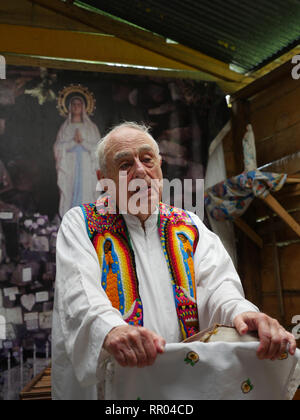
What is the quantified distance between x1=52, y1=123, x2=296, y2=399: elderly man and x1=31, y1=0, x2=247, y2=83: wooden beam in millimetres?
3003

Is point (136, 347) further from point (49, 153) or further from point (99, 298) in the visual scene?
point (49, 153)

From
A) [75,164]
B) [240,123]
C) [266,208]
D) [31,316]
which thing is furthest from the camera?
[240,123]

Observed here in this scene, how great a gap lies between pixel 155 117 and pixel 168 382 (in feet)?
11.7

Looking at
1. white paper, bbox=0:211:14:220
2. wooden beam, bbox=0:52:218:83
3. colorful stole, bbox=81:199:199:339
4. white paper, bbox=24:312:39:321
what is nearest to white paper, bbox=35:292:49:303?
white paper, bbox=24:312:39:321

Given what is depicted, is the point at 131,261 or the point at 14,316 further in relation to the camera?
the point at 14,316

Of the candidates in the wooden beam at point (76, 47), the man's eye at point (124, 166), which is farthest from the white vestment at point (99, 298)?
the wooden beam at point (76, 47)

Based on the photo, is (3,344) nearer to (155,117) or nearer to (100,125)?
(100,125)

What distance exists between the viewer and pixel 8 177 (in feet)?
13.0

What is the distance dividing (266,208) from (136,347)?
3439mm

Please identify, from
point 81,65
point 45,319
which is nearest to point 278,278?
point 45,319

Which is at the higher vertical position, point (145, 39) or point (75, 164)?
point (145, 39)

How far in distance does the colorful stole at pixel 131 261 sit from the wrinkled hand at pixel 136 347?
510mm

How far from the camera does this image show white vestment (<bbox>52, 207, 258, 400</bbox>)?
1.30 metres

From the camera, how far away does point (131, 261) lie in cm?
182
